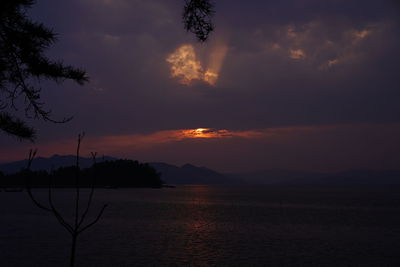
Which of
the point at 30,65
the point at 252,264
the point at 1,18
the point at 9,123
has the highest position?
the point at 1,18

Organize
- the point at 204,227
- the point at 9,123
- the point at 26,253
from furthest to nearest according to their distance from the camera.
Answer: the point at 204,227 < the point at 26,253 < the point at 9,123

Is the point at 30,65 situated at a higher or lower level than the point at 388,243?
Answer: higher

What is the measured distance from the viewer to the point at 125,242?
39.5 meters

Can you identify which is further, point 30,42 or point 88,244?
point 88,244

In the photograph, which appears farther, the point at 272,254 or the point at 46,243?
the point at 46,243

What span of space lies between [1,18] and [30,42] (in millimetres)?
772

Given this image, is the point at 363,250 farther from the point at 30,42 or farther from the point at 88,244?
the point at 30,42

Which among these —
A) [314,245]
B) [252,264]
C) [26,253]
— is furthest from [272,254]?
[26,253]

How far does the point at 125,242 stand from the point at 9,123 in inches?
1276

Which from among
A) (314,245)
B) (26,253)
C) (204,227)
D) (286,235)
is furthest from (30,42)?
(204,227)

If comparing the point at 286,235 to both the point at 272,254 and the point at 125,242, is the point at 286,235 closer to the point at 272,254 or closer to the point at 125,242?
the point at 272,254

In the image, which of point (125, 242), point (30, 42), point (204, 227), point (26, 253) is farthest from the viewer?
point (204, 227)

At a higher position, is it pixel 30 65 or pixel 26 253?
pixel 30 65

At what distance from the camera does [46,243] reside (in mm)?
37656
